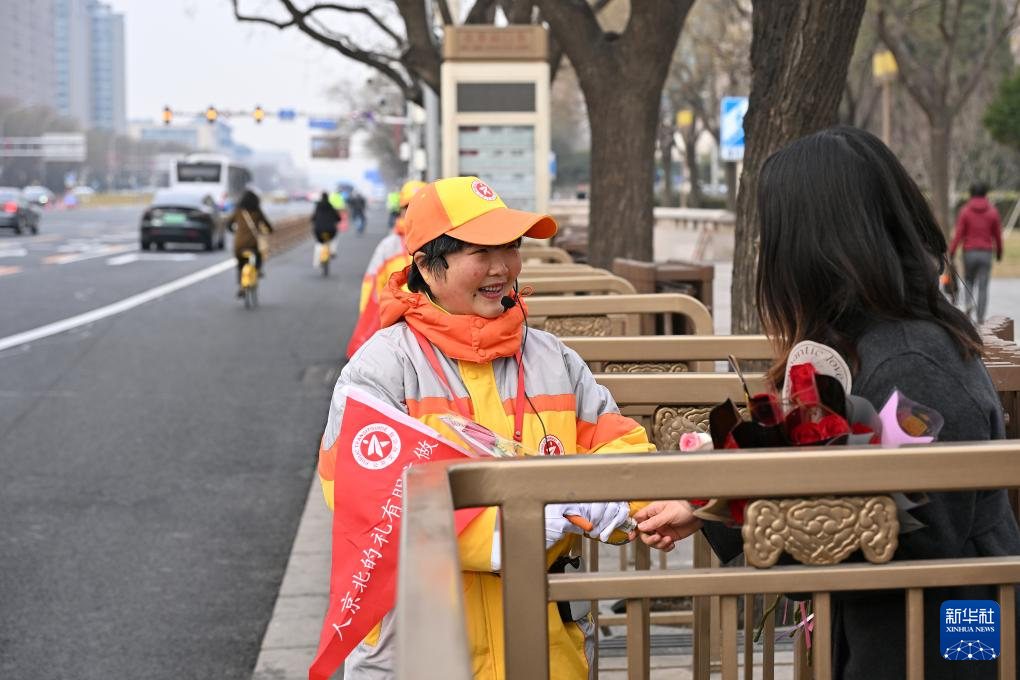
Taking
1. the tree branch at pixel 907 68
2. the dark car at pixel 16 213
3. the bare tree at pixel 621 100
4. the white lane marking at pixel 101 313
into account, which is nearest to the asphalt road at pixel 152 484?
the white lane marking at pixel 101 313

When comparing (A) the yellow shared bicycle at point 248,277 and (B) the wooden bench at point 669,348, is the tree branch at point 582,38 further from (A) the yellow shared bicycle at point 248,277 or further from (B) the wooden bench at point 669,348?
(B) the wooden bench at point 669,348

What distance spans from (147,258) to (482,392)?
32.5 m

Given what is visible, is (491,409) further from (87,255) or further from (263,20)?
(87,255)

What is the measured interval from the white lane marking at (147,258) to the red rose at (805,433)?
29491mm

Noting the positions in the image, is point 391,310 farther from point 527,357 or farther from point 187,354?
point 187,354

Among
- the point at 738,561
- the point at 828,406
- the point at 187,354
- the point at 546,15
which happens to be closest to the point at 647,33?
the point at 546,15

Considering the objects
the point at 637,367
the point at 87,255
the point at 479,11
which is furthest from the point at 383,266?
the point at 87,255

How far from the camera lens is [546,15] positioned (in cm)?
1318

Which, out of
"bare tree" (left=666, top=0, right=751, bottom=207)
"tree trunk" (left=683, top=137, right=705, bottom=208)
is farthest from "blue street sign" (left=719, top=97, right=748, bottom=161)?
"tree trunk" (left=683, top=137, right=705, bottom=208)

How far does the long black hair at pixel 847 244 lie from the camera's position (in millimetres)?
2252

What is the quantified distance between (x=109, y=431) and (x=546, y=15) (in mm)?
5601

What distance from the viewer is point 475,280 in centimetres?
288

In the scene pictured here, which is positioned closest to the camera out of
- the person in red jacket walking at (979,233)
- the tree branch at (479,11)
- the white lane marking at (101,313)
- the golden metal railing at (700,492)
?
the golden metal railing at (700,492)

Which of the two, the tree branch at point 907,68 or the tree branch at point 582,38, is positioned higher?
the tree branch at point 907,68
